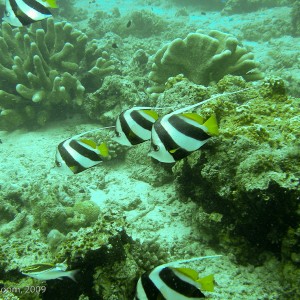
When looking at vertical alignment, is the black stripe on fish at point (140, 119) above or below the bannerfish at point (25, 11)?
below

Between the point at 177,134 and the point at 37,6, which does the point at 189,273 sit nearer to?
the point at 177,134

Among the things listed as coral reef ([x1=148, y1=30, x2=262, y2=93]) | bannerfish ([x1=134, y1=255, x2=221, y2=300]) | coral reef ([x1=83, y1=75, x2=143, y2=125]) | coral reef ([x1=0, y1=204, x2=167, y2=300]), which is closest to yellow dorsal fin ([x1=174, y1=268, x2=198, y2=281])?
bannerfish ([x1=134, y1=255, x2=221, y2=300])

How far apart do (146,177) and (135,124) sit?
2565mm

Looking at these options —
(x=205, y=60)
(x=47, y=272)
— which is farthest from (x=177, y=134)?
(x=205, y=60)

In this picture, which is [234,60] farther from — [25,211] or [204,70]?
[25,211]

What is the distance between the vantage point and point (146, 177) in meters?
4.54

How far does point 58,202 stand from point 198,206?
2114 millimetres

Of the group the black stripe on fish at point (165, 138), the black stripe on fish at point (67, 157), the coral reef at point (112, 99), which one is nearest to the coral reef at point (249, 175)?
the black stripe on fish at point (165, 138)

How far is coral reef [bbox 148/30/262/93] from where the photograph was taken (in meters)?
5.20

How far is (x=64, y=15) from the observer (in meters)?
16.6

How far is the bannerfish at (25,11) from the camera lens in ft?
7.78

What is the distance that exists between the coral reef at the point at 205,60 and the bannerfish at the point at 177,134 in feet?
11.9

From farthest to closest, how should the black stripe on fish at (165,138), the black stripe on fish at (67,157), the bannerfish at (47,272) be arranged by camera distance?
the black stripe on fish at (67,157) < the bannerfish at (47,272) < the black stripe on fish at (165,138)

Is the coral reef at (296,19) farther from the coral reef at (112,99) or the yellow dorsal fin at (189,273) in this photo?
the yellow dorsal fin at (189,273)
